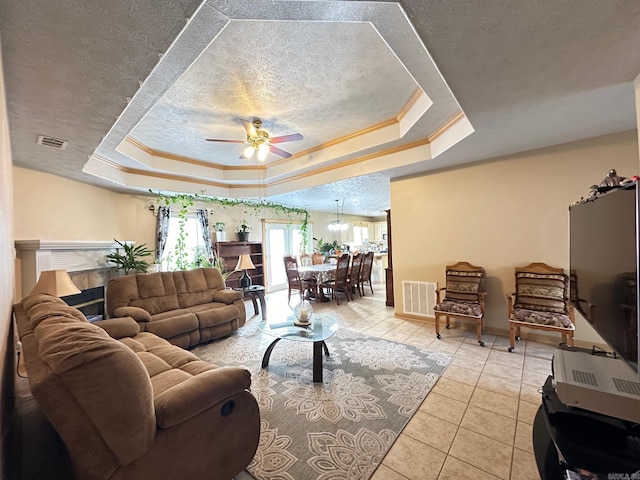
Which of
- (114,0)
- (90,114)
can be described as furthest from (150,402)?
(90,114)

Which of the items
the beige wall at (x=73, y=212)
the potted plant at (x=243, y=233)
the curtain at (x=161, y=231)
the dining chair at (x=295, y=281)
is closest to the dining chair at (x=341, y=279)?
the dining chair at (x=295, y=281)

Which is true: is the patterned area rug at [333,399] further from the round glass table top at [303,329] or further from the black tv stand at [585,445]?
the black tv stand at [585,445]

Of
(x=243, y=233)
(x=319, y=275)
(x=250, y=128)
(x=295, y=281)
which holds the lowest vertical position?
(x=295, y=281)

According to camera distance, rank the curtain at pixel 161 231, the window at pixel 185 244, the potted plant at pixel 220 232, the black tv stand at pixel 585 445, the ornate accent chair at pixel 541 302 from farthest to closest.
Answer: the potted plant at pixel 220 232, the window at pixel 185 244, the curtain at pixel 161 231, the ornate accent chair at pixel 541 302, the black tv stand at pixel 585 445

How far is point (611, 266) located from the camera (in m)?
1.32

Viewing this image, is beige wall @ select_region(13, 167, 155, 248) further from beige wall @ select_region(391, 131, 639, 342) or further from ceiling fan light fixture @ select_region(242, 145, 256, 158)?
beige wall @ select_region(391, 131, 639, 342)

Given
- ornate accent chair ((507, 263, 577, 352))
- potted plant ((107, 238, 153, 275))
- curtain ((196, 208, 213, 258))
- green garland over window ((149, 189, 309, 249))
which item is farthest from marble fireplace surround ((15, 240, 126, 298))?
ornate accent chair ((507, 263, 577, 352))

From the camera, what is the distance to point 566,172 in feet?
10.00

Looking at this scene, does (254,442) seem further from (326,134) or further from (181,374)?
(326,134)

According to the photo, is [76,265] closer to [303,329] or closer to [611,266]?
[303,329]

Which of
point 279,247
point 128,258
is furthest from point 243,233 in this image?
point 128,258

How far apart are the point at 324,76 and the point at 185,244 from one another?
4.71 metres

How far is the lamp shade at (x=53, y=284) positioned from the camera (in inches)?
94.2

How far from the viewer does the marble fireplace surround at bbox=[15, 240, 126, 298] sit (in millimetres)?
2963
